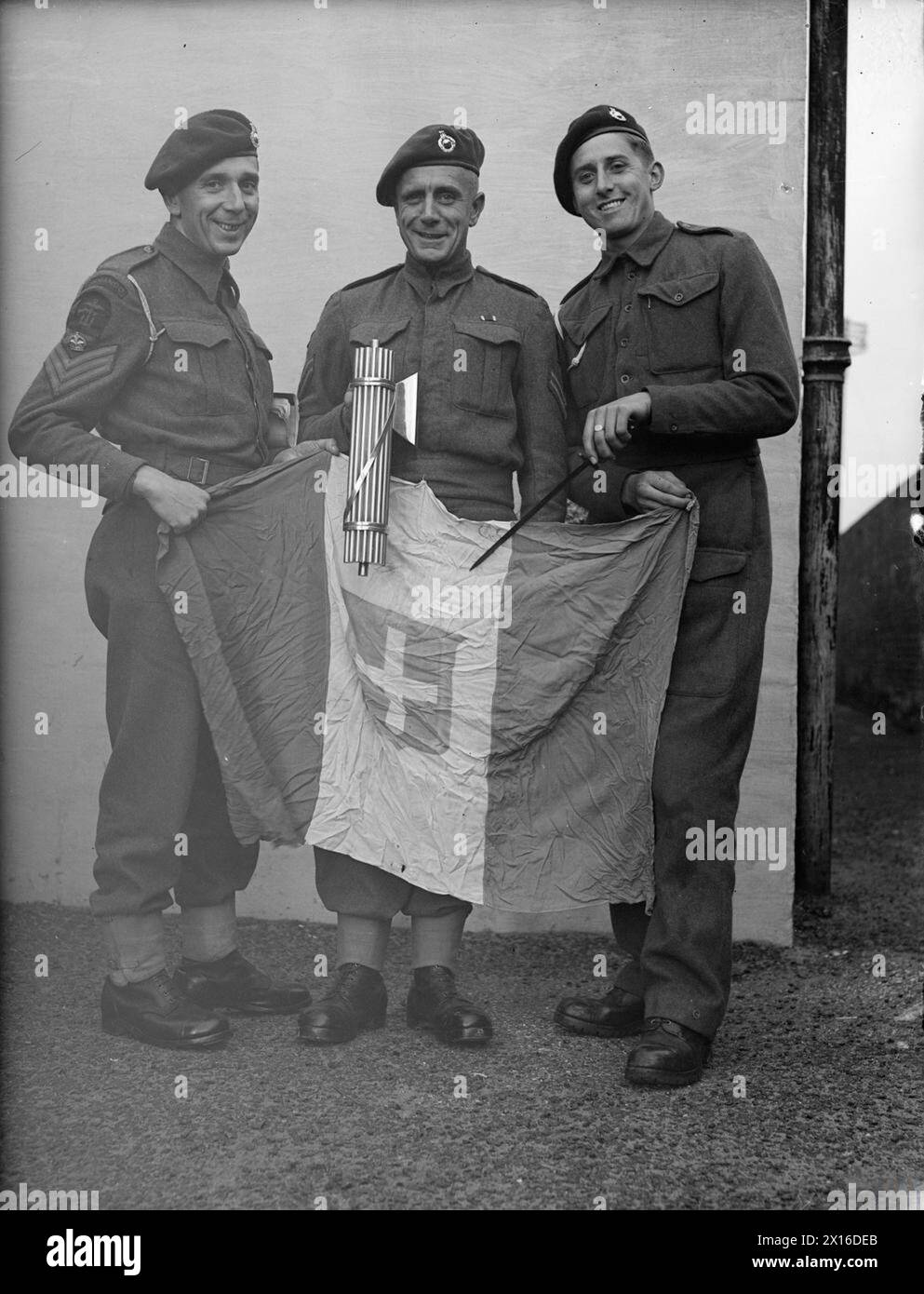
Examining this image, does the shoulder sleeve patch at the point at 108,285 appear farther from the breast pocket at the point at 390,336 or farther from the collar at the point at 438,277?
the collar at the point at 438,277

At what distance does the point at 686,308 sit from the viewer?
9.46ft

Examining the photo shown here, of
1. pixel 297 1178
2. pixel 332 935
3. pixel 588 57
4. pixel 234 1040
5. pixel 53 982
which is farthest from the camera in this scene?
pixel 332 935

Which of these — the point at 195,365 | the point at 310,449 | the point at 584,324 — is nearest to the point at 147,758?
the point at 310,449

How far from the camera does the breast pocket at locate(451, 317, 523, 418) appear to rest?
2918 mm

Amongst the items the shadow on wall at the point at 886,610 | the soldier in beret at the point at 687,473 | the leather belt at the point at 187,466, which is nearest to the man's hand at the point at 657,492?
the soldier in beret at the point at 687,473

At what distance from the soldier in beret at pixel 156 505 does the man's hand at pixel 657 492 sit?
2.96 ft

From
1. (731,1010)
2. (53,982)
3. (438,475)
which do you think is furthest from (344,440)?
(731,1010)

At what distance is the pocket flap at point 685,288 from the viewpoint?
288 cm

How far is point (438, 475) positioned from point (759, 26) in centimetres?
153

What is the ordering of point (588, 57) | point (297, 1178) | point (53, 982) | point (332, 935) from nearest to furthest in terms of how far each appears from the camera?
point (297, 1178), point (53, 982), point (588, 57), point (332, 935)

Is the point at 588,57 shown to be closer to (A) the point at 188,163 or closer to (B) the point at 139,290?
(A) the point at 188,163
